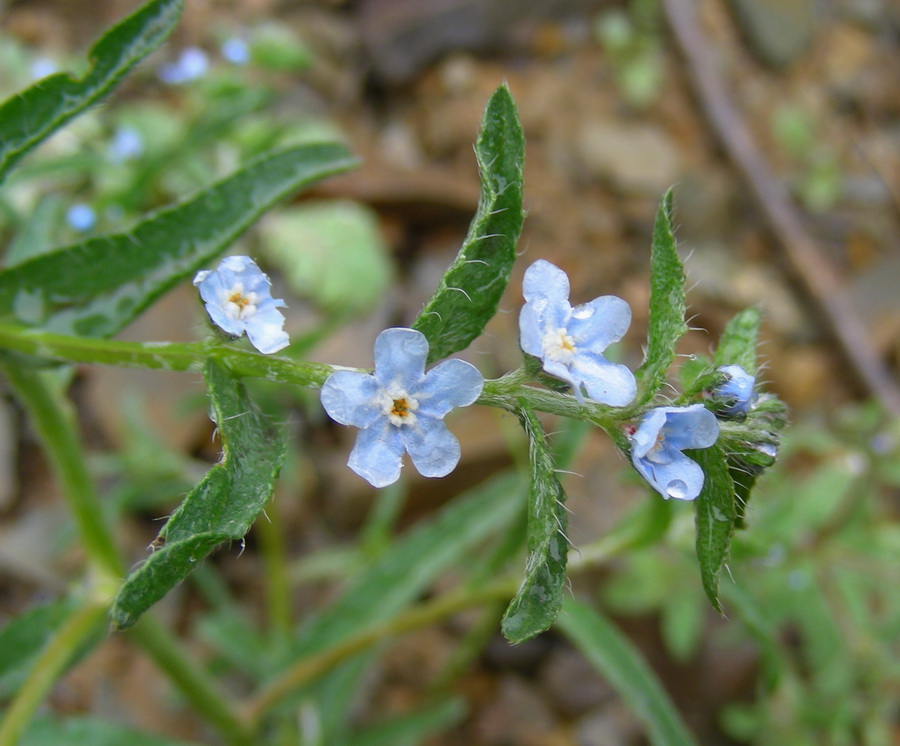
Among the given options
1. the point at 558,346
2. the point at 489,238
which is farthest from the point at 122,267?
the point at 558,346

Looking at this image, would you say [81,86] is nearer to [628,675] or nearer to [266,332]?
[266,332]

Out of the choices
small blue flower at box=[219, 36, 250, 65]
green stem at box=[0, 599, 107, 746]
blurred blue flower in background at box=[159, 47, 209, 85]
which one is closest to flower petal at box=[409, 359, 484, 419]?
green stem at box=[0, 599, 107, 746]

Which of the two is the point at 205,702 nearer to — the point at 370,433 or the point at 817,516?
the point at 370,433

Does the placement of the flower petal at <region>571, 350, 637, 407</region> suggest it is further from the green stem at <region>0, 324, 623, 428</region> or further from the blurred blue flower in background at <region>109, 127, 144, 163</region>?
the blurred blue flower in background at <region>109, 127, 144, 163</region>

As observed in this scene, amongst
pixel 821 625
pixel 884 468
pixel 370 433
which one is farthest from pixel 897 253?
pixel 370 433

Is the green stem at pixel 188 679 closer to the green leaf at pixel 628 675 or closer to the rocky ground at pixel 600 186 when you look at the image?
the green leaf at pixel 628 675
